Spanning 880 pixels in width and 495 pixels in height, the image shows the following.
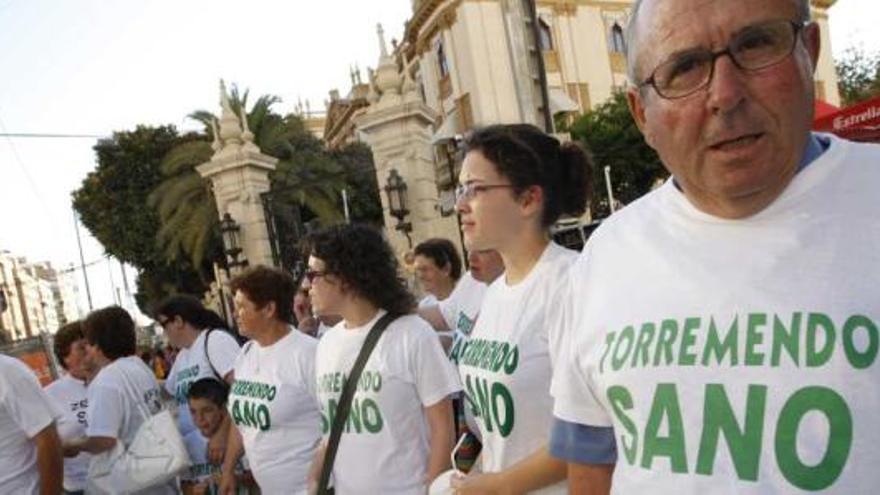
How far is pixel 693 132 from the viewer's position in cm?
135

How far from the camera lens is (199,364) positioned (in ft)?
16.9

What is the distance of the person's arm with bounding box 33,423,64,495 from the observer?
3559 millimetres

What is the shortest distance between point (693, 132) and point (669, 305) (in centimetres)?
30

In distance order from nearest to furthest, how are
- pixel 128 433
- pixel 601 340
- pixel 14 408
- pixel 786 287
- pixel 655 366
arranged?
1. pixel 786 287
2. pixel 655 366
3. pixel 601 340
4. pixel 14 408
5. pixel 128 433

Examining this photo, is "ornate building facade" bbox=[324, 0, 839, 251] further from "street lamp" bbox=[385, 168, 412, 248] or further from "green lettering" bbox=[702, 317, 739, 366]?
"green lettering" bbox=[702, 317, 739, 366]

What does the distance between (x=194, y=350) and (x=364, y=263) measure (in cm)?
230

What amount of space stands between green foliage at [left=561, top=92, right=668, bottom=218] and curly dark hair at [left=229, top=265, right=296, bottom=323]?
1126 inches

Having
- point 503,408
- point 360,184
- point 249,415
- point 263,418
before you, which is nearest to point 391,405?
point 503,408

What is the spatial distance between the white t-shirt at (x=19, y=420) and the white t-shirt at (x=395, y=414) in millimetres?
1461

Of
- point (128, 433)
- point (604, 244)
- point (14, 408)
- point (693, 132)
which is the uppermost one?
point (693, 132)

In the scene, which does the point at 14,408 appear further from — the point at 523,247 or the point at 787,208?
the point at 787,208

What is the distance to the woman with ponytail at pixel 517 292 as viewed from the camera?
7.67ft

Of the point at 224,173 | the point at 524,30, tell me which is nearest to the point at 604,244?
the point at 524,30

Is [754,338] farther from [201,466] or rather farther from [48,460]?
[201,466]
